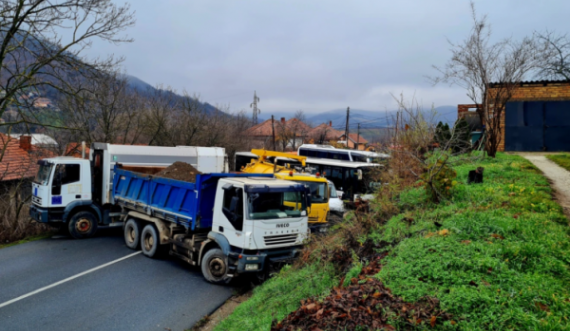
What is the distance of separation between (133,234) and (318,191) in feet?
20.2

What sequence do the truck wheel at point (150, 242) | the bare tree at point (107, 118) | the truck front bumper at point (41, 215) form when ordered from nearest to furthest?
the truck wheel at point (150, 242), the truck front bumper at point (41, 215), the bare tree at point (107, 118)

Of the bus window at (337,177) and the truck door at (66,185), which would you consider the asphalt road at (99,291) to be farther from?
the bus window at (337,177)

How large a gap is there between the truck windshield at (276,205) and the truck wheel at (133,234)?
205 inches

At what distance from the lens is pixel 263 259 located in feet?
28.2

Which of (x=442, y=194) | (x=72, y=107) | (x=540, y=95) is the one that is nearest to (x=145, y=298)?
(x=442, y=194)

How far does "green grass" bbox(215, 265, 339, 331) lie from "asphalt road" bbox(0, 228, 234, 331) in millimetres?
1376

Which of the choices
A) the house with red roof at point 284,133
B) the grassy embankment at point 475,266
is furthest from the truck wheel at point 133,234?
the house with red roof at point 284,133

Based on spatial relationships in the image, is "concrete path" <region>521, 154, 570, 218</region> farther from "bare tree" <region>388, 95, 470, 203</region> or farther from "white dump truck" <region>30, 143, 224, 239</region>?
"white dump truck" <region>30, 143, 224, 239</region>

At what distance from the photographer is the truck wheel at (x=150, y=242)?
36.9 feet

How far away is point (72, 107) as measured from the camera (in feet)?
65.9

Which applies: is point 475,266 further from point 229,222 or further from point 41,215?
point 41,215

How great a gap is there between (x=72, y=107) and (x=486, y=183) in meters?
19.2

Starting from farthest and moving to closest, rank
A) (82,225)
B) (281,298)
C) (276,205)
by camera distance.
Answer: (82,225), (276,205), (281,298)

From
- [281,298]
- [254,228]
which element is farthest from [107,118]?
[281,298]
